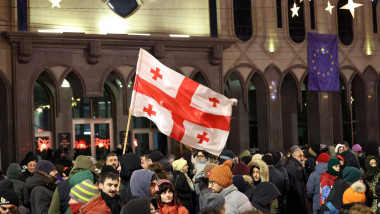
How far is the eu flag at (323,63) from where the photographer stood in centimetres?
2688

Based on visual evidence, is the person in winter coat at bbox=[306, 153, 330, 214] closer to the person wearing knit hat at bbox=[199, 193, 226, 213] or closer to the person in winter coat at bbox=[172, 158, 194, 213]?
the person in winter coat at bbox=[172, 158, 194, 213]

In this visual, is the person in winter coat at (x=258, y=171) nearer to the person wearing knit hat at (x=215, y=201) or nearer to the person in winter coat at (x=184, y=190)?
the person in winter coat at (x=184, y=190)

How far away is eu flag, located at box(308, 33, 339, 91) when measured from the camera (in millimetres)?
26875

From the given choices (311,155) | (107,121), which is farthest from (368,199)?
(107,121)

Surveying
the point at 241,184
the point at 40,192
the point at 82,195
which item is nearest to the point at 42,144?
the point at 40,192

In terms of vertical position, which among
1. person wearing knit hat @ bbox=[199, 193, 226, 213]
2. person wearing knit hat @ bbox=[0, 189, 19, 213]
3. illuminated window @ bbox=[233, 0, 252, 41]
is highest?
illuminated window @ bbox=[233, 0, 252, 41]

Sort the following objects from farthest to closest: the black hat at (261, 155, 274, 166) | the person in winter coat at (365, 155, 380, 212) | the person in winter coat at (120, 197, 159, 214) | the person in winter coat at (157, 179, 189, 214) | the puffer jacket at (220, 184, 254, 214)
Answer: the black hat at (261, 155, 274, 166)
the person in winter coat at (365, 155, 380, 212)
the person in winter coat at (157, 179, 189, 214)
the puffer jacket at (220, 184, 254, 214)
the person in winter coat at (120, 197, 159, 214)

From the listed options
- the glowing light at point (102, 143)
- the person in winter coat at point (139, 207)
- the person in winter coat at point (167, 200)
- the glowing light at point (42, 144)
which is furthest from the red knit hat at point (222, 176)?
the glowing light at point (102, 143)

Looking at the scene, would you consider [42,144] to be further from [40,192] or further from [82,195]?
[82,195]

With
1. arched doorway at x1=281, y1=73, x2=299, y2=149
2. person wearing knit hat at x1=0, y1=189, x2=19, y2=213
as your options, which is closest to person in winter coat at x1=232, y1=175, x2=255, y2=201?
person wearing knit hat at x1=0, y1=189, x2=19, y2=213

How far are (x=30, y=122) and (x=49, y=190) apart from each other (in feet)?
41.5

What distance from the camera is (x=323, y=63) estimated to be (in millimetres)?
27078

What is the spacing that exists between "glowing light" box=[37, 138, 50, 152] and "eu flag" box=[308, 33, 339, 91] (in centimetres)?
1048

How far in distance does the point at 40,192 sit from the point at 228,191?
2.75m
